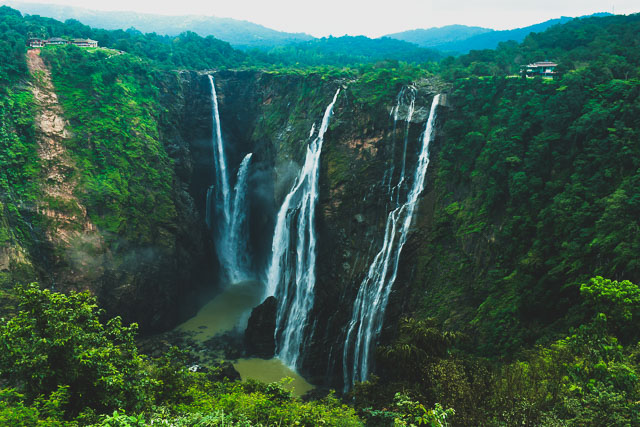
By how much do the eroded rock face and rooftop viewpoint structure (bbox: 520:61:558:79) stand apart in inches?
924

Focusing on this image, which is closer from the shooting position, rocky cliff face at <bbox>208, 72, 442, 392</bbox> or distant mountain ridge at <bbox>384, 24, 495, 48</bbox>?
rocky cliff face at <bbox>208, 72, 442, 392</bbox>

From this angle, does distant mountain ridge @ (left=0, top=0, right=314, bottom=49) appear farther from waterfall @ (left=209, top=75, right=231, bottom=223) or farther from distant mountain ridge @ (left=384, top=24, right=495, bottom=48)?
waterfall @ (left=209, top=75, right=231, bottom=223)

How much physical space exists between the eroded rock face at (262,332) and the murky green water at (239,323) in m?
0.69

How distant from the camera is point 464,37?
109m

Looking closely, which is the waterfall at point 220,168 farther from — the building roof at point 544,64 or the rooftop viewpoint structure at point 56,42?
the building roof at point 544,64

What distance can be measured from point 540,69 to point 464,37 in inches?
3518

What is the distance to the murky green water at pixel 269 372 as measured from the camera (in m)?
25.6

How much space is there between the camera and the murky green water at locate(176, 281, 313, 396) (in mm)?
26234

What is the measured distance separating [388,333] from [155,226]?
19175 millimetres

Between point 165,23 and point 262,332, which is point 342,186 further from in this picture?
point 165,23

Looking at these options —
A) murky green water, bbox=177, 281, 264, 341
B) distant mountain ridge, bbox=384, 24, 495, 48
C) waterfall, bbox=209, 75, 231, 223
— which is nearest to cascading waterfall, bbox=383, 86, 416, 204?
murky green water, bbox=177, 281, 264, 341

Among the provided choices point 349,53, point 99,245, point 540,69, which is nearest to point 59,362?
point 99,245

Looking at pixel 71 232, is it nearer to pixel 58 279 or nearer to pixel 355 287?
pixel 58 279

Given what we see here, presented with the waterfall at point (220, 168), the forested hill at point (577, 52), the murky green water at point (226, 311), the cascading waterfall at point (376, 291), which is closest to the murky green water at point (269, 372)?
the cascading waterfall at point (376, 291)
